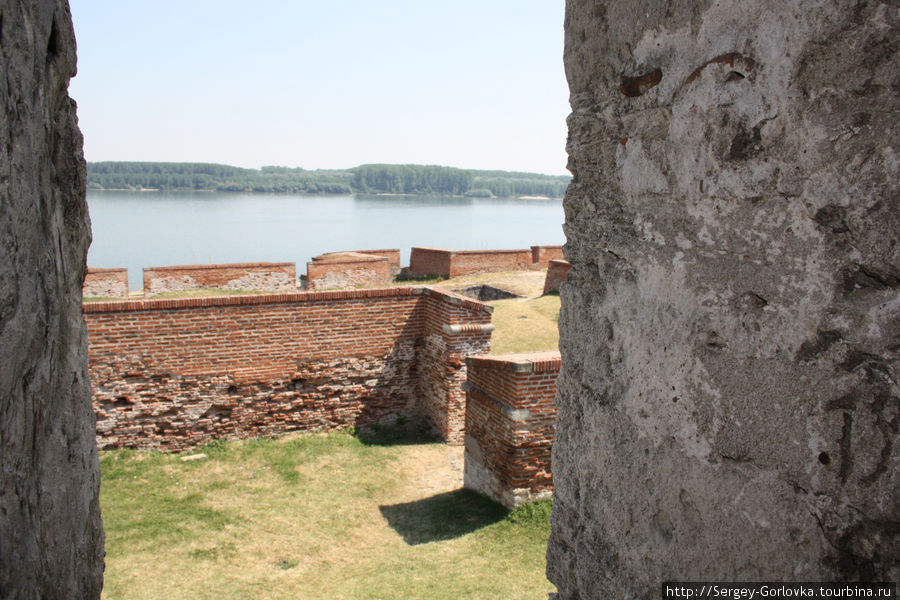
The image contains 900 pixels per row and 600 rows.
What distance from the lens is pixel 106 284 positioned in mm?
17453

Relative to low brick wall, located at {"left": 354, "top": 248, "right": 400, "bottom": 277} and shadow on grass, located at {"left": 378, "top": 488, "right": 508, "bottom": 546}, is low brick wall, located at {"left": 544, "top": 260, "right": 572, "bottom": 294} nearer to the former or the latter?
low brick wall, located at {"left": 354, "top": 248, "right": 400, "bottom": 277}

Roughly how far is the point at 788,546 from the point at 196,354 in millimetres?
7901

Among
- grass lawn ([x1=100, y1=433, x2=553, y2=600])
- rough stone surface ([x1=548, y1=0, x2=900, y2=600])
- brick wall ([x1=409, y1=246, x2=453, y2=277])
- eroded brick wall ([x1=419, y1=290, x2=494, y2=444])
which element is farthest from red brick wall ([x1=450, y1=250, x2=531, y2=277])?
rough stone surface ([x1=548, y1=0, x2=900, y2=600])

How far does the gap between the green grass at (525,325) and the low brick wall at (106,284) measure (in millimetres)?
10041

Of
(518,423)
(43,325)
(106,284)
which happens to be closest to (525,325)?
(518,423)

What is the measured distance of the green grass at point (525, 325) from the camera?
471 inches

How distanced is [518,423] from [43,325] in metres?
5.02

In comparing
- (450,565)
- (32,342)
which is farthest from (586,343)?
(450,565)

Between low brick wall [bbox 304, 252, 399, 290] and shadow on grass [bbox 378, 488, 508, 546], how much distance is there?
12223 mm

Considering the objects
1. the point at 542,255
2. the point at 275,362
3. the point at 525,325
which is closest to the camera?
the point at 275,362

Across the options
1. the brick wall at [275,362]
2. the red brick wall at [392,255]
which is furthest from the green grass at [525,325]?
the red brick wall at [392,255]

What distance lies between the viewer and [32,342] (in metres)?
1.69

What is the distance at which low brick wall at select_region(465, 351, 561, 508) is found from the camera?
20.8 ft

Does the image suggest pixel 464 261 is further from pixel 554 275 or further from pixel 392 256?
pixel 554 275
